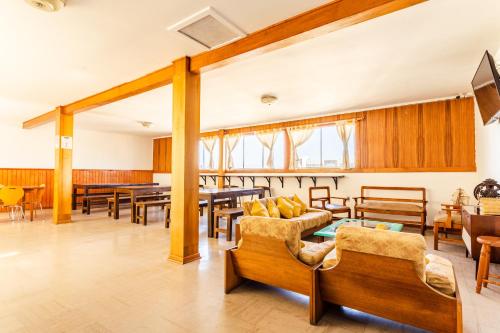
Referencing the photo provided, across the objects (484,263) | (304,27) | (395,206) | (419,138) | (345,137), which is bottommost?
(484,263)

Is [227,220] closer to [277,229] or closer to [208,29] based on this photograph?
[277,229]

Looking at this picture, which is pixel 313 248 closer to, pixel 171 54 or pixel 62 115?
pixel 171 54

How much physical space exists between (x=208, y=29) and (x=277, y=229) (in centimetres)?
212

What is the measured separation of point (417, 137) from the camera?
18.5 feet

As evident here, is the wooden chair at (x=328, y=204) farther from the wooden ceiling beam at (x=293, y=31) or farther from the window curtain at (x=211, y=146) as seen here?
the window curtain at (x=211, y=146)

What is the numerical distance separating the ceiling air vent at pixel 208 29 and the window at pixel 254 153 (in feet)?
16.3

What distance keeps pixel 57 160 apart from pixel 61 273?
3864 mm

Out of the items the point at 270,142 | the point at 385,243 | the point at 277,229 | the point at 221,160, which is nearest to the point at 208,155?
the point at 221,160

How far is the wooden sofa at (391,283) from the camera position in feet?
5.56

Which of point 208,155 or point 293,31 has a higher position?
point 293,31

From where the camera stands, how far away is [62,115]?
6.00m

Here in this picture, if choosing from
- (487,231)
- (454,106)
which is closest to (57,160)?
(487,231)

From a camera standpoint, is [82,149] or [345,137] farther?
[82,149]

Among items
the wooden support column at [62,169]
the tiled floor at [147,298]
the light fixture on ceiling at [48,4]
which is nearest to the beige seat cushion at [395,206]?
the tiled floor at [147,298]
